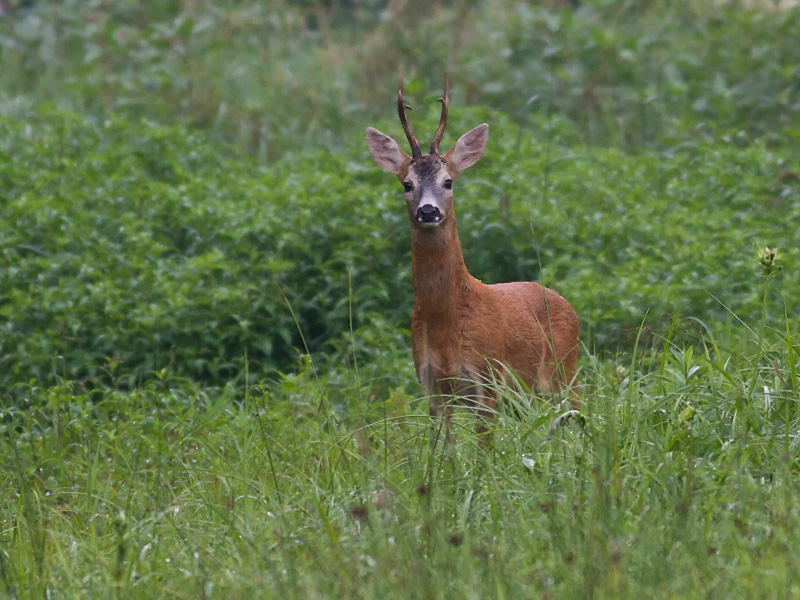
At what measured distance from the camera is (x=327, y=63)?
11.3 meters

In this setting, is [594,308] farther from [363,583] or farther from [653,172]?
[363,583]

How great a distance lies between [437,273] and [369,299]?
6.93 ft

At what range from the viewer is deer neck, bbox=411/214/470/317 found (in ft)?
15.2

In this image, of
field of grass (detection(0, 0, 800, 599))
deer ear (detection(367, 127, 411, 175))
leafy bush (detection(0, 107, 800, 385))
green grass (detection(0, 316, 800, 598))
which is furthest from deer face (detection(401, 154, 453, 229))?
leafy bush (detection(0, 107, 800, 385))

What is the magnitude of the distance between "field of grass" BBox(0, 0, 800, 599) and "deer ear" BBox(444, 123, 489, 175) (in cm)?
86

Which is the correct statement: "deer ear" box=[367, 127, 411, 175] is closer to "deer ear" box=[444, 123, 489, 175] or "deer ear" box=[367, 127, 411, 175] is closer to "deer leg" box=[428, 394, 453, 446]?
"deer ear" box=[444, 123, 489, 175]

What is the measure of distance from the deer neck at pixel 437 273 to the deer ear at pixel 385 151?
1.63 feet

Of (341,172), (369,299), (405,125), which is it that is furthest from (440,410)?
(341,172)

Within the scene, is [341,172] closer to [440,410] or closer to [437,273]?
[437,273]

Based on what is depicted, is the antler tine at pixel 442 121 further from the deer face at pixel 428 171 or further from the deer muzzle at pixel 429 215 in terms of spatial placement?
the deer muzzle at pixel 429 215

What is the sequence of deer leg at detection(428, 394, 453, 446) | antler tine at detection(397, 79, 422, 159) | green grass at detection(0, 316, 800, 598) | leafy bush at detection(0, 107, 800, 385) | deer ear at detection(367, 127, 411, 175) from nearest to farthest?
green grass at detection(0, 316, 800, 598) → deer leg at detection(428, 394, 453, 446) → antler tine at detection(397, 79, 422, 159) → deer ear at detection(367, 127, 411, 175) → leafy bush at detection(0, 107, 800, 385)

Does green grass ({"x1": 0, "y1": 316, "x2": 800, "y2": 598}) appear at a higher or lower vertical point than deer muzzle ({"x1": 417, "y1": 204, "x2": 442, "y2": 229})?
lower

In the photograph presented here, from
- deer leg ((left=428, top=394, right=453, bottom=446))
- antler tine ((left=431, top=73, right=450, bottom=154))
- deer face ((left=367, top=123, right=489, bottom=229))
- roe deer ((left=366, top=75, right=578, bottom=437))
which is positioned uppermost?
antler tine ((left=431, top=73, right=450, bottom=154))

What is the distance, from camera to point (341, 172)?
312 inches
